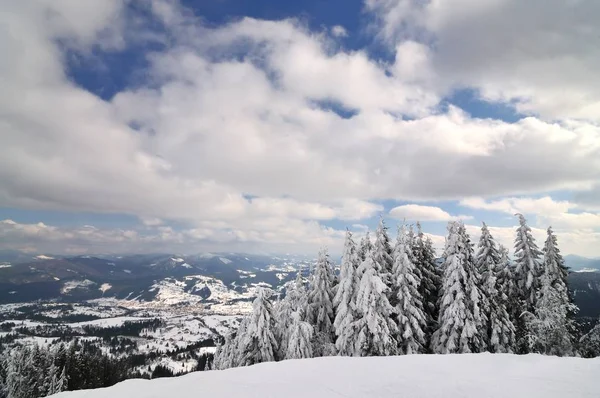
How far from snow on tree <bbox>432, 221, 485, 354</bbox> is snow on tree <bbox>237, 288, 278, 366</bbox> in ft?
45.2

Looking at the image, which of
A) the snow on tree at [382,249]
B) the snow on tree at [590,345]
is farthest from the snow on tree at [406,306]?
the snow on tree at [590,345]

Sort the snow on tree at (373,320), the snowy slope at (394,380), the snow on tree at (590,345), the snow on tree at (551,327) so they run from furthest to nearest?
1. the snow on tree at (590,345)
2. the snow on tree at (551,327)
3. the snow on tree at (373,320)
4. the snowy slope at (394,380)

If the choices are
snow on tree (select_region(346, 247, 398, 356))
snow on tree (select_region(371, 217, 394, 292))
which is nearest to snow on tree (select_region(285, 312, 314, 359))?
snow on tree (select_region(346, 247, 398, 356))

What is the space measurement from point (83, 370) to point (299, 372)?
6178 cm

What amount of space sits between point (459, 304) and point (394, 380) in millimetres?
18086

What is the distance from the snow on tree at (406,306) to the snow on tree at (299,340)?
282 inches

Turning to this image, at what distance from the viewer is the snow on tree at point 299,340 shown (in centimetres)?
2542

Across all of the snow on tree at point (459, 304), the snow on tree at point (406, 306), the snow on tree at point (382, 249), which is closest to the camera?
the snow on tree at point (459, 304)

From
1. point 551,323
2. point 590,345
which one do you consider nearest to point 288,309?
point 551,323

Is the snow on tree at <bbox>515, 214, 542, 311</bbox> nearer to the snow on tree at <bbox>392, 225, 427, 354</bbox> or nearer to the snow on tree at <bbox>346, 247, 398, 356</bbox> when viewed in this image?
the snow on tree at <bbox>392, 225, 427, 354</bbox>

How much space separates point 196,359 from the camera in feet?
536

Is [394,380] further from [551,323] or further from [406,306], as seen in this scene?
[551,323]

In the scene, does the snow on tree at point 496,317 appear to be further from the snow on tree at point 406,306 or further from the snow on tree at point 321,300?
the snow on tree at point 321,300

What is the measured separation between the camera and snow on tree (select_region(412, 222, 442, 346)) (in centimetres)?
2835
